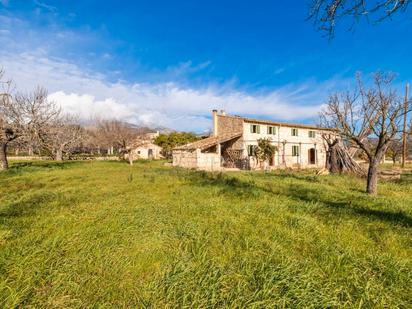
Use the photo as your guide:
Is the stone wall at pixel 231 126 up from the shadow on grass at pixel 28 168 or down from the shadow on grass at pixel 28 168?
up

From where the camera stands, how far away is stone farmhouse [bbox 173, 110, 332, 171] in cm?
2489

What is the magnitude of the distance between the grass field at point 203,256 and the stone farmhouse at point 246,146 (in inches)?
714

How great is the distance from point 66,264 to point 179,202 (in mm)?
3754

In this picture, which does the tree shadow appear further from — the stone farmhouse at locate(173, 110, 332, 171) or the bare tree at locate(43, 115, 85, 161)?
the bare tree at locate(43, 115, 85, 161)

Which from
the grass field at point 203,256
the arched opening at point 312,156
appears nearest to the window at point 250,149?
the arched opening at point 312,156

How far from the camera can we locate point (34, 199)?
7066 millimetres

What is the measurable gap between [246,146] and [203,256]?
78.3ft

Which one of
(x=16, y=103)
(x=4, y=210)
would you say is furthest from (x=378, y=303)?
(x=16, y=103)

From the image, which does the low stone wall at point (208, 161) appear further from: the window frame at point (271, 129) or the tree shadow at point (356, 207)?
the tree shadow at point (356, 207)

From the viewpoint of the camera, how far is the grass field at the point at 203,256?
259 centimetres

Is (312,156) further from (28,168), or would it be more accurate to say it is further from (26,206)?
(26,206)

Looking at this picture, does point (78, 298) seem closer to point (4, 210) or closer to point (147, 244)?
point (147, 244)

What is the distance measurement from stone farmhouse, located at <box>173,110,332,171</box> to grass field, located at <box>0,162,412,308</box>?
18.1 m

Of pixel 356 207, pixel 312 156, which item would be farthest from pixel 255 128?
pixel 356 207
